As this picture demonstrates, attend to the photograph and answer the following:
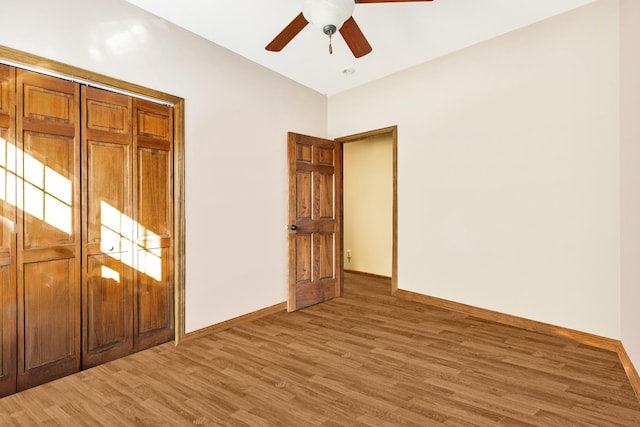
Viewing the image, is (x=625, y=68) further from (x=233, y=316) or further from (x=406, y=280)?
(x=233, y=316)

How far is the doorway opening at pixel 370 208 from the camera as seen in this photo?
5.73 meters

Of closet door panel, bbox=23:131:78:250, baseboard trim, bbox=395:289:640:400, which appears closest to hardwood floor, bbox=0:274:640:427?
baseboard trim, bbox=395:289:640:400

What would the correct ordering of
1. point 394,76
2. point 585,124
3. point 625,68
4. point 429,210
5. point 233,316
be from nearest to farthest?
point 625,68 → point 585,124 → point 233,316 → point 429,210 → point 394,76

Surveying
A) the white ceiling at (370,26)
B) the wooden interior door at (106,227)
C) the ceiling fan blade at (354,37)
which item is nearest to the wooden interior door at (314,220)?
the white ceiling at (370,26)

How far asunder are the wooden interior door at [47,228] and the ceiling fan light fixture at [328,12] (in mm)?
1780

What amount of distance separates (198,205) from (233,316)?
3.93 feet

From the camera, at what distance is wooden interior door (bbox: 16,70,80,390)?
229 cm

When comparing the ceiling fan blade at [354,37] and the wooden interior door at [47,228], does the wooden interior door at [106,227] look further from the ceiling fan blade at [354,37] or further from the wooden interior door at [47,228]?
the ceiling fan blade at [354,37]

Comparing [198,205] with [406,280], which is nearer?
[198,205]

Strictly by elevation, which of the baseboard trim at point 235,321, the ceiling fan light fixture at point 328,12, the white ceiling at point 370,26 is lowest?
the baseboard trim at point 235,321

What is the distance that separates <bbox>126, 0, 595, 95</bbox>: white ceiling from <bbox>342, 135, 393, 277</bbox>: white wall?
196 centimetres

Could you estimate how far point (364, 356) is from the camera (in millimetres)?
2771

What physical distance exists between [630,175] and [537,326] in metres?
1.56

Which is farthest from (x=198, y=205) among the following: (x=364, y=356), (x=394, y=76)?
Answer: (x=394, y=76)
